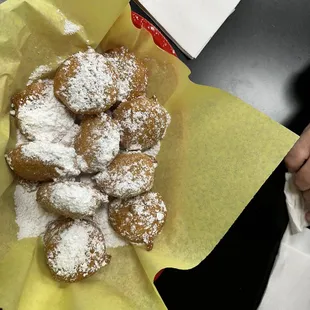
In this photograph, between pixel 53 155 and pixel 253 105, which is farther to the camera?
pixel 253 105

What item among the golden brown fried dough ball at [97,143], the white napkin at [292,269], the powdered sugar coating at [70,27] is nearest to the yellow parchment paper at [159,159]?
the powdered sugar coating at [70,27]

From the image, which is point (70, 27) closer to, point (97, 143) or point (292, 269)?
point (97, 143)

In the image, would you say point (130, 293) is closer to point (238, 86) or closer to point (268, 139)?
point (268, 139)

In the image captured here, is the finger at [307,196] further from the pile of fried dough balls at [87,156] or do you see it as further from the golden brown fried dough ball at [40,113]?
the golden brown fried dough ball at [40,113]

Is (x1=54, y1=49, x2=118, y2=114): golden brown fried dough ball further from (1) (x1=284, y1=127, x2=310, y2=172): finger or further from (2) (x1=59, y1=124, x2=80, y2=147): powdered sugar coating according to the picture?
(1) (x1=284, y1=127, x2=310, y2=172): finger

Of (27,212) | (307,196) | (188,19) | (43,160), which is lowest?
(27,212)

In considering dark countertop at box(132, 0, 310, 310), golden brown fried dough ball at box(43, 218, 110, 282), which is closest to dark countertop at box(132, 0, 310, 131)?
dark countertop at box(132, 0, 310, 310)

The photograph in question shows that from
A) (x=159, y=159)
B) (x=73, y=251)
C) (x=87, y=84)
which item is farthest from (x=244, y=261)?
(x=87, y=84)
